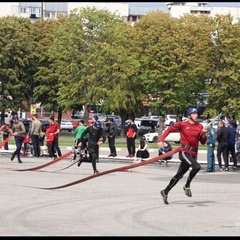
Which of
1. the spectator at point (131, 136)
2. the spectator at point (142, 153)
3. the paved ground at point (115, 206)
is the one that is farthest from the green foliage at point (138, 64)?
the paved ground at point (115, 206)

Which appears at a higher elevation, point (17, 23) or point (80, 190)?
point (17, 23)

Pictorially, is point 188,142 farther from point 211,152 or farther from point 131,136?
point 131,136

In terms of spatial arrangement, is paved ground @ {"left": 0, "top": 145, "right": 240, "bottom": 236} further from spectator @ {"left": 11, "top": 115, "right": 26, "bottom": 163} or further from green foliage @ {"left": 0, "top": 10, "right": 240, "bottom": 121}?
green foliage @ {"left": 0, "top": 10, "right": 240, "bottom": 121}

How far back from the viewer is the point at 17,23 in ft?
235

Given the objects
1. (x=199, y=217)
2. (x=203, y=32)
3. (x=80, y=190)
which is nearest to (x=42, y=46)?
(x=203, y=32)

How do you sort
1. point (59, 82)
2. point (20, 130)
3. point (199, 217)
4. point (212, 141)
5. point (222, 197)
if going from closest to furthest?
point (199, 217), point (222, 197), point (212, 141), point (20, 130), point (59, 82)

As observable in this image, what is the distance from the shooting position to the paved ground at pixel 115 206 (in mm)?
11273

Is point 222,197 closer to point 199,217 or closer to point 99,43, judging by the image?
point 199,217

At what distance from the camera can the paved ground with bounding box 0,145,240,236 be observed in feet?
37.0

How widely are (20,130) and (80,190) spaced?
10292 millimetres

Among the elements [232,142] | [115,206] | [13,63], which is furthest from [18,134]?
[13,63]

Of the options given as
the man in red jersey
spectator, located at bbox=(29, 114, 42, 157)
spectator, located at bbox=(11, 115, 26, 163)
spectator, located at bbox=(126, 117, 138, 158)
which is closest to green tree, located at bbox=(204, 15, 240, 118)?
spectator, located at bbox=(126, 117, 138, 158)

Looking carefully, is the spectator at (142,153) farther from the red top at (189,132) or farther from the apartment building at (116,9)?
the apartment building at (116,9)

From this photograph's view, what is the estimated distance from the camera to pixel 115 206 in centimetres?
1445
